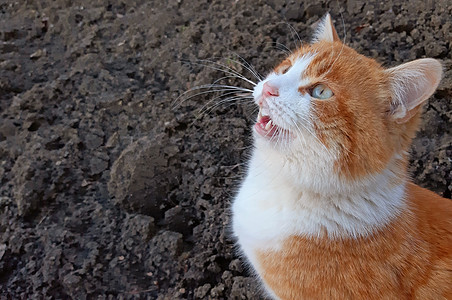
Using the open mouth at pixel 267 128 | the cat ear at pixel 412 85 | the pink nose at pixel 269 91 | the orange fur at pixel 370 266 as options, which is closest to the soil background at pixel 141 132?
the orange fur at pixel 370 266

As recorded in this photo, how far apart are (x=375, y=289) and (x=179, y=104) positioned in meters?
1.67

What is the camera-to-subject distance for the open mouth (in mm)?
1720

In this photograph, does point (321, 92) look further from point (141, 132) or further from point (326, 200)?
point (141, 132)

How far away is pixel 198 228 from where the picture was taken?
7.94ft

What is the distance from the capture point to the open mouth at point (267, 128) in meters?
1.72

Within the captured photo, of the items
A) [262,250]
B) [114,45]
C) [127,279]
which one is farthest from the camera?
[114,45]

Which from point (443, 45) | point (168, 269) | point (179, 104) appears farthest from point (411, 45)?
point (168, 269)

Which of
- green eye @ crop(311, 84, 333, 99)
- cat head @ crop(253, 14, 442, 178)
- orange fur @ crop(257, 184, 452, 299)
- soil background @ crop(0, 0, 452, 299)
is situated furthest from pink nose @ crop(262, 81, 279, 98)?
soil background @ crop(0, 0, 452, 299)

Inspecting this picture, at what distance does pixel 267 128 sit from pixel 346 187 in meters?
0.37

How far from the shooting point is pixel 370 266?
171 centimetres

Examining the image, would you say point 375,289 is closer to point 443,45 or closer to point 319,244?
point 319,244

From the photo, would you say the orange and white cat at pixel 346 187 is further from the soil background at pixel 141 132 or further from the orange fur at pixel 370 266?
the soil background at pixel 141 132

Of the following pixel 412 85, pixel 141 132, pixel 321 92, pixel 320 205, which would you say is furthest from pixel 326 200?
pixel 141 132

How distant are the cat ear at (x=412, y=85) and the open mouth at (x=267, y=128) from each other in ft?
1.44
